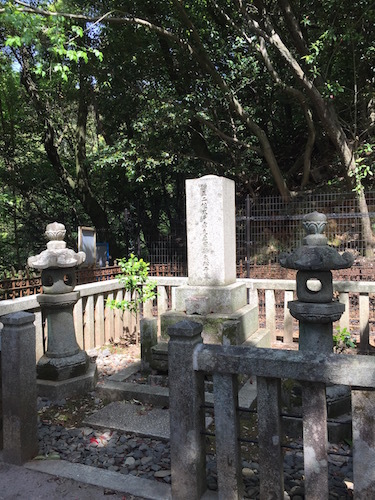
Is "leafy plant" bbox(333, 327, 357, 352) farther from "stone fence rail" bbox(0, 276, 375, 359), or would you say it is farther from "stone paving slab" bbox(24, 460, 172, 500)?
"stone paving slab" bbox(24, 460, 172, 500)

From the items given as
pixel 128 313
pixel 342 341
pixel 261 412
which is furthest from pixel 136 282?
pixel 261 412

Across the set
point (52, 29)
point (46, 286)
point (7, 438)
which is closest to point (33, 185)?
point (52, 29)

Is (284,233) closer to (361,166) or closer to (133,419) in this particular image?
(361,166)

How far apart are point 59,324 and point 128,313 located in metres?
2.43

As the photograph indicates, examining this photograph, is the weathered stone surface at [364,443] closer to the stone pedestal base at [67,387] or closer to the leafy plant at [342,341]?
the stone pedestal base at [67,387]

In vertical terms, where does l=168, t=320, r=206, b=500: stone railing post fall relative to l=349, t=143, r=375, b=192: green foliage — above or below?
below

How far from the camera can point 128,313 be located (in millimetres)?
7191

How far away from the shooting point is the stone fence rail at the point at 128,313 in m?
5.57

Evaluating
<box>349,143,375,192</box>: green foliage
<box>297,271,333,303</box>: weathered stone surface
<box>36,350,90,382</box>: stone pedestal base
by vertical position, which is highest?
<box>349,143,375,192</box>: green foliage

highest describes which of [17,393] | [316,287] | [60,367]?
[316,287]

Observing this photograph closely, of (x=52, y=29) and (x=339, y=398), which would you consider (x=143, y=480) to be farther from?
(x=52, y=29)

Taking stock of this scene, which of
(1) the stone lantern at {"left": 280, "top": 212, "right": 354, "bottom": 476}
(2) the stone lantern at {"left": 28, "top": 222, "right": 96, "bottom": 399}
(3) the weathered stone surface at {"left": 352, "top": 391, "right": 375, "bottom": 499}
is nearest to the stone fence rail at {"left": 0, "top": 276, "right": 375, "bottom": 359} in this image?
(2) the stone lantern at {"left": 28, "top": 222, "right": 96, "bottom": 399}

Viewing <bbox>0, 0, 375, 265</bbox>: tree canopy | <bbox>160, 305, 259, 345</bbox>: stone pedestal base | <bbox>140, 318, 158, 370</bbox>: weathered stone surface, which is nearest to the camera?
<bbox>160, 305, 259, 345</bbox>: stone pedestal base

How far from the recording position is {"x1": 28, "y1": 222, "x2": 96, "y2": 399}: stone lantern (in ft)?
15.2
